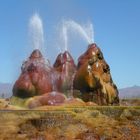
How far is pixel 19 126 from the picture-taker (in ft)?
51.4

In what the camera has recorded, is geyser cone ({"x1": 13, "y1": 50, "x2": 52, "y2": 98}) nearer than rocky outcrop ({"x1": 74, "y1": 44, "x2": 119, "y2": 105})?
Yes

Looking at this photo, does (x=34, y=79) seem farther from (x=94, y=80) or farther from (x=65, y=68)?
(x=94, y=80)

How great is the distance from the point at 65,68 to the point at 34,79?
3.22 m

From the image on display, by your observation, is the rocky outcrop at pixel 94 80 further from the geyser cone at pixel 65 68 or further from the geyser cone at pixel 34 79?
the geyser cone at pixel 34 79

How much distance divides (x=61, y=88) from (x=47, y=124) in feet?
50.6

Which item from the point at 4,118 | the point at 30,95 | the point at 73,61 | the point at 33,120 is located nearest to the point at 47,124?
the point at 33,120

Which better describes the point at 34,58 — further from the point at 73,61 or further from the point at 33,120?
the point at 33,120

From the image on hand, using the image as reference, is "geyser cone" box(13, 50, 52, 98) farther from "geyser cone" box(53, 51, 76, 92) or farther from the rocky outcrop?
the rocky outcrop

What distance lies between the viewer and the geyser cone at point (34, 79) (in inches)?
1172

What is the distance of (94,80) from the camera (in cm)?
3097

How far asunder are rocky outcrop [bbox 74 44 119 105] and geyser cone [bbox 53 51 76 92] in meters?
0.58

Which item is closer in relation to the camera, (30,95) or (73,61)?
(30,95)

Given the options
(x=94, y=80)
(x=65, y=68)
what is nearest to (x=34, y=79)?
(x=65, y=68)

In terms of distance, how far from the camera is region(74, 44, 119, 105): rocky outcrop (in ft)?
101
